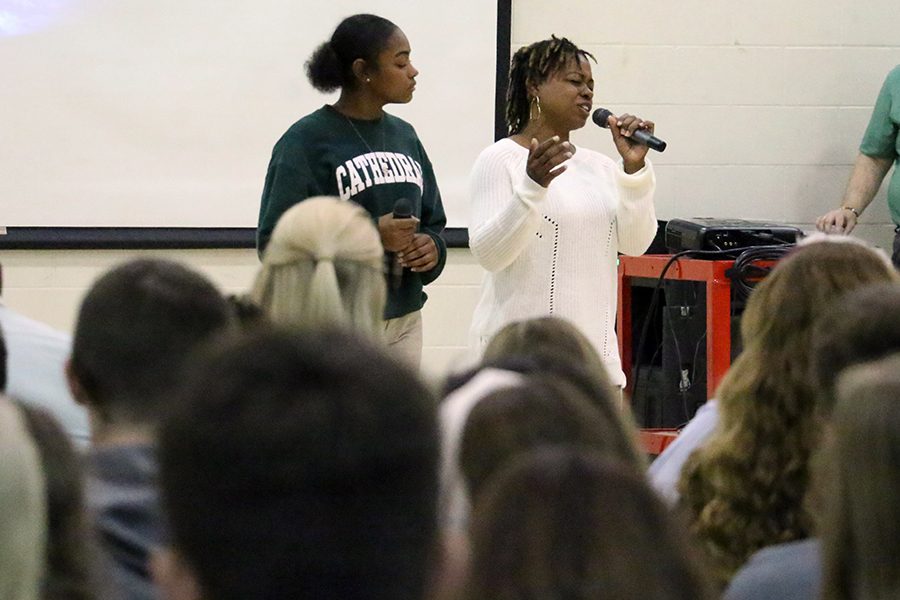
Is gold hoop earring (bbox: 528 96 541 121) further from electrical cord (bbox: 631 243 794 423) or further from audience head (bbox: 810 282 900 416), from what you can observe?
audience head (bbox: 810 282 900 416)

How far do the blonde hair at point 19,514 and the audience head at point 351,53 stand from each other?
2374mm

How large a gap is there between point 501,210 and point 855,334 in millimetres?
1766

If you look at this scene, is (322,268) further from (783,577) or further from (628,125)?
(628,125)

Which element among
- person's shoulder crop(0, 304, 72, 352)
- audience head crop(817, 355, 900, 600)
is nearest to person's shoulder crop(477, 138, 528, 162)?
person's shoulder crop(0, 304, 72, 352)

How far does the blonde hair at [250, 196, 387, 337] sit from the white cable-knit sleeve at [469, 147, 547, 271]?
88cm

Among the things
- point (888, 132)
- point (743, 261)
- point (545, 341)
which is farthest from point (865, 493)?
point (888, 132)

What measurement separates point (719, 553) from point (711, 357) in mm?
2338

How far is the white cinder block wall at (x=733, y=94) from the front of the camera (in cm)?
468

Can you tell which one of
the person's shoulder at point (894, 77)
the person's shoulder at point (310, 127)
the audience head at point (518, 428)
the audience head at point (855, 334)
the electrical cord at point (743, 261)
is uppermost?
the person's shoulder at point (894, 77)

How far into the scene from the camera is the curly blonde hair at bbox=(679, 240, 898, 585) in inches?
60.1

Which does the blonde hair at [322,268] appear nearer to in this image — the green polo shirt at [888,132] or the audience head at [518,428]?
the audience head at [518,428]

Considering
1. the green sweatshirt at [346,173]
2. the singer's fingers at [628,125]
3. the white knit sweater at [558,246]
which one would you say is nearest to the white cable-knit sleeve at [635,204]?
the white knit sweater at [558,246]

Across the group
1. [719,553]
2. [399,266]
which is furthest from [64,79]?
[719,553]

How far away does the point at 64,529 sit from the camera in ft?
3.11
